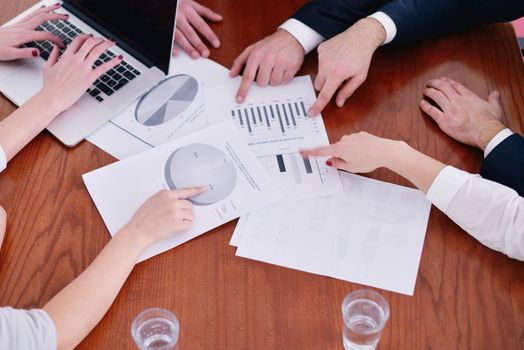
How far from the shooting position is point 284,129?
1231mm

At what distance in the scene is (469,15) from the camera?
4.48 ft

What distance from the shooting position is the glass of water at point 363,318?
0.89 metres

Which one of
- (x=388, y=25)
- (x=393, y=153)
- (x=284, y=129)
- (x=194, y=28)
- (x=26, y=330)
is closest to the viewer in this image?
(x=26, y=330)

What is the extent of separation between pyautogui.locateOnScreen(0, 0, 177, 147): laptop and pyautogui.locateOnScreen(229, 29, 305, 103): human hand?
17 cm

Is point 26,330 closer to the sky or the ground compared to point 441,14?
closer to the ground

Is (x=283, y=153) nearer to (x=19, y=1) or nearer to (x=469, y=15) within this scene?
(x=469, y=15)

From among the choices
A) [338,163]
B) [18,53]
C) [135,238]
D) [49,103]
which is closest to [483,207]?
[338,163]

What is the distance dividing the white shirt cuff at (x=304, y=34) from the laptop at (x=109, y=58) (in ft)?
0.97

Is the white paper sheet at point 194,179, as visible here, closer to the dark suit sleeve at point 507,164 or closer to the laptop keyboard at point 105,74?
the laptop keyboard at point 105,74

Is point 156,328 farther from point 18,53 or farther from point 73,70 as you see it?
point 18,53

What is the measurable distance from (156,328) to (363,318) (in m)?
0.33

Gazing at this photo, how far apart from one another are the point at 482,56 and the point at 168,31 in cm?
71

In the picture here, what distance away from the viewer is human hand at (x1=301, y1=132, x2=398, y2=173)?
1.11 metres

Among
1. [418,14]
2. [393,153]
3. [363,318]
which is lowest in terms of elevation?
[363,318]
